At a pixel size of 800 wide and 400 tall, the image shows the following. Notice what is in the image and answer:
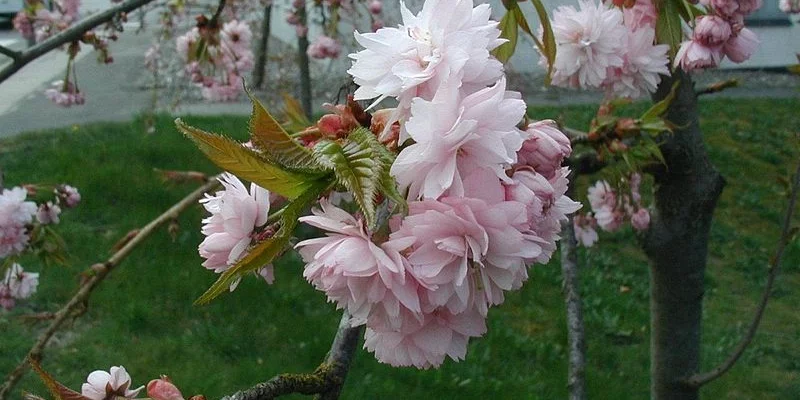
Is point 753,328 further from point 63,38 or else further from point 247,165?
point 63,38

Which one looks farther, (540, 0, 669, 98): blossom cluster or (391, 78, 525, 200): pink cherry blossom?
(540, 0, 669, 98): blossom cluster

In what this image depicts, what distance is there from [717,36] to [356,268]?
0.99 metres

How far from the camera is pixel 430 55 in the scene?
706mm

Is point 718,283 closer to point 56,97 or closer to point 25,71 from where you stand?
point 56,97

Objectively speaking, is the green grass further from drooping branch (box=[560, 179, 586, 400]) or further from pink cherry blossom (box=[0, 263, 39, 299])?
drooping branch (box=[560, 179, 586, 400])

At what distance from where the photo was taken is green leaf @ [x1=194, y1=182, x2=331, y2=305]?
0.66 meters

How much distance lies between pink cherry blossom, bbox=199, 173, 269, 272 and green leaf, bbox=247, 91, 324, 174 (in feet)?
0.24

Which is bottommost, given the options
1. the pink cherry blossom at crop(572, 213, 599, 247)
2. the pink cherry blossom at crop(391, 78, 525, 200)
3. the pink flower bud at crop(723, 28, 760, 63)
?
the pink cherry blossom at crop(572, 213, 599, 247)

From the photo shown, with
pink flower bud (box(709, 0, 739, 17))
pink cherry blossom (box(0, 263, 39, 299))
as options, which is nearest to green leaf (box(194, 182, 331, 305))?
pink flower bud (box(709, 0, 739, 17))

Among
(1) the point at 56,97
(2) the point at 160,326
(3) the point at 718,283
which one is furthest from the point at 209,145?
(3) the point at 718,283

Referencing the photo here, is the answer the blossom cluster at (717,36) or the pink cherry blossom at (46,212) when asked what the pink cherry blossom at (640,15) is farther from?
the pink cherry blossom at (46,212)

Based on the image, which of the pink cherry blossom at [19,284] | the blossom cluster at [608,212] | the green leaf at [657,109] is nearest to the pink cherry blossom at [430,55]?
the green leaf at [657,109]

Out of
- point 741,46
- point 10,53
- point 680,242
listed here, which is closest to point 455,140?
point 741,46

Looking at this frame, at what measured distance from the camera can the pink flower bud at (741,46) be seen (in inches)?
57.9
